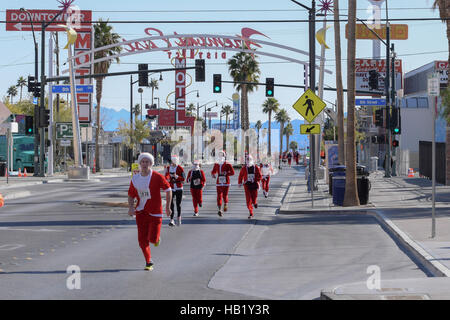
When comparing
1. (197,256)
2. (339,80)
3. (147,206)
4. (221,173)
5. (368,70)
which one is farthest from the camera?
(368,70)

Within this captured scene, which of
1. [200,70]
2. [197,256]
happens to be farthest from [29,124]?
[197,256]

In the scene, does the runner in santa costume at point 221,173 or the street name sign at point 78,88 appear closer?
the runner in santa costume at point 221,173

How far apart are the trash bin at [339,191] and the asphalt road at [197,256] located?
333 centimetres

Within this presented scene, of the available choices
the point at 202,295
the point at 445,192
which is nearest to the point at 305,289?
the point at 202,295

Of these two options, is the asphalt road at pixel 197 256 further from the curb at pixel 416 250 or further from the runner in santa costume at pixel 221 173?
the runner in santa costume at pixel 221 173

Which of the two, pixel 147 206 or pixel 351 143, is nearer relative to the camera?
pixel 147 206

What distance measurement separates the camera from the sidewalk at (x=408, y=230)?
940cm

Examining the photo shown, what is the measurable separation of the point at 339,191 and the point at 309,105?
3.22 m

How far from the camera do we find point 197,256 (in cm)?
1408

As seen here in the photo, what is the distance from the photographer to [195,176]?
22.6 meters

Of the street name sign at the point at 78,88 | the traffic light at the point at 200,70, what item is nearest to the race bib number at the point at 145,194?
the traffic light at the point at 200,70

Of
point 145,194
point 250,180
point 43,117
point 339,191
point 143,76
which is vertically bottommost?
point 339,191

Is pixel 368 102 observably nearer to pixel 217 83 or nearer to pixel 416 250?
pixel 217 83

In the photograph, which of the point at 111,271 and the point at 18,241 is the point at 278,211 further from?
the point at 111,271
